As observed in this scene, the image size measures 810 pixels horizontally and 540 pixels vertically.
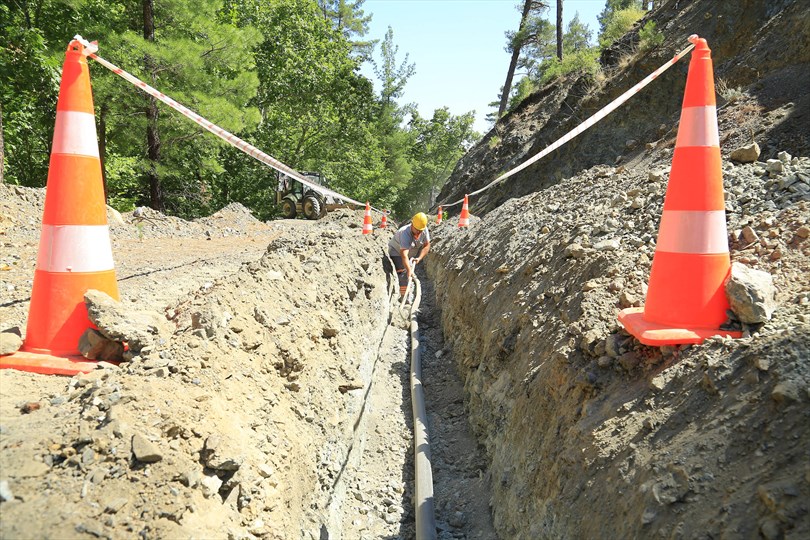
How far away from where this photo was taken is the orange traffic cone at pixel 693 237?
2.85m

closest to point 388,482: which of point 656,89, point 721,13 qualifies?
point 656,89

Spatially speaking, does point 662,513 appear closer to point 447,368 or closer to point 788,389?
point 788,389

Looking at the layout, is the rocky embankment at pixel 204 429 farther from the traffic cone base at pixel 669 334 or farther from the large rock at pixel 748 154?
the large rock at pixel 748 154

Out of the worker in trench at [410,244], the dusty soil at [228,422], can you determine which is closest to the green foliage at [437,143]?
the worker in trench at [410,244]

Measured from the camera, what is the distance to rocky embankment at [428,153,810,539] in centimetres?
197

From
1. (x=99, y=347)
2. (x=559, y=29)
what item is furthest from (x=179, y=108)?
(x=559, y=29)

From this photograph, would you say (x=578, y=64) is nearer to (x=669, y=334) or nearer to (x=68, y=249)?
(x=669, y=334)

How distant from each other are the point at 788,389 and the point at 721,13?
12.5 meters

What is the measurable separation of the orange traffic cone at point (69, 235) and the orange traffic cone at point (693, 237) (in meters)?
3.24

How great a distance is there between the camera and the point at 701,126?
118 inches

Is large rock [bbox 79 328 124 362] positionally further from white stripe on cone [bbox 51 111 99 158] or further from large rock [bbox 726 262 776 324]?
large rock [bbox 726 262 776 324]

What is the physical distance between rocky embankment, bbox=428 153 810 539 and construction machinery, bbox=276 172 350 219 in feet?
48.0

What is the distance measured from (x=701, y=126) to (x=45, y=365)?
3.94m

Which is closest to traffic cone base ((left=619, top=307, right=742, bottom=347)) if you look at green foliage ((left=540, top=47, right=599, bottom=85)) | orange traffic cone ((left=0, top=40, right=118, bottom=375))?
orange traffic cone ((left=0, top=40, right=118, bottom=375))
